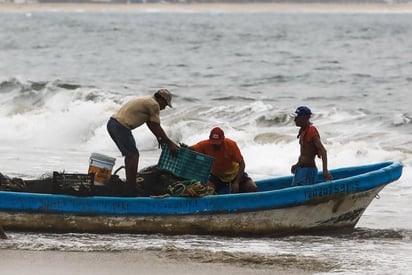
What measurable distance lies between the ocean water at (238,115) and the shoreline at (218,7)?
103587 millimetres

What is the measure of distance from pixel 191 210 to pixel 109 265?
1486mm

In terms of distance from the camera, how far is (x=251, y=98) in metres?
25.9

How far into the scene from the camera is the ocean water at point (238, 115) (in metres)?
9.93

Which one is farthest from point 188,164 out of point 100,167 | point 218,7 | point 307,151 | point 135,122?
point 218,7

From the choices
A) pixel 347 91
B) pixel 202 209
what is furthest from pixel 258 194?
pixel 347 91

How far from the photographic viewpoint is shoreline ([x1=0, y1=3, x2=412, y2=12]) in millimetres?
151250

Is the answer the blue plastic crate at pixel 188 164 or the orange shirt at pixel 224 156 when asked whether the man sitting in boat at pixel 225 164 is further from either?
the blue plastic crate at pixel 188 164

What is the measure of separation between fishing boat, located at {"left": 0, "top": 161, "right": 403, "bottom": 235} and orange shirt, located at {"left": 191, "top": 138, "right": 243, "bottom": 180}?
0.55 m

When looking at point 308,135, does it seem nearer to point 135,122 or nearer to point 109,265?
point 135,122

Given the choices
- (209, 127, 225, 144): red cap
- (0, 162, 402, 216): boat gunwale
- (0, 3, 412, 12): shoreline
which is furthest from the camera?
(0, 3, 412, 12): shoreline

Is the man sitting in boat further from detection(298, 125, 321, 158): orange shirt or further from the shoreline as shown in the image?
the shoreline

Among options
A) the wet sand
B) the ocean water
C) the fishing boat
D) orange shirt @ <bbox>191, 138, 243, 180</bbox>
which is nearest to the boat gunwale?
the fishing boat

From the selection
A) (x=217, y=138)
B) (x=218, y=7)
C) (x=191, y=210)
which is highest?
(x=218, y=7)

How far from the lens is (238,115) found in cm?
2231
